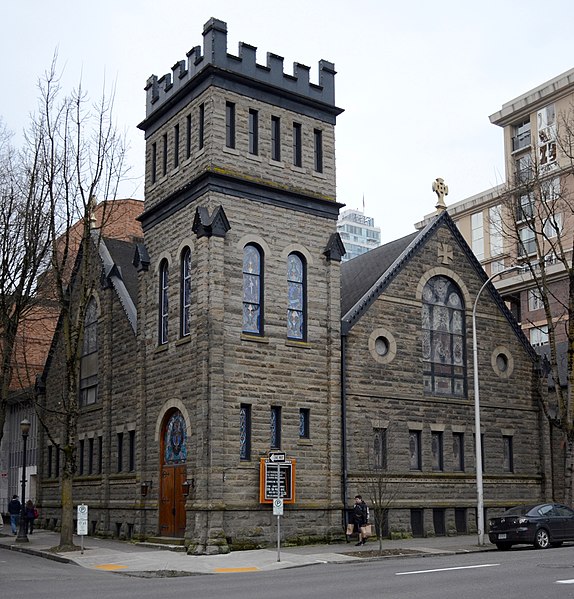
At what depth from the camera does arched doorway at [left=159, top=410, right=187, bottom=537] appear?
29.3 m

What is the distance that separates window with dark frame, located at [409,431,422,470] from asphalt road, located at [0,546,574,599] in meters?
8.32

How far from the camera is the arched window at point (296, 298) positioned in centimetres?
3033

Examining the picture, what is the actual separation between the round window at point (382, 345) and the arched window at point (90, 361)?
11.8 m

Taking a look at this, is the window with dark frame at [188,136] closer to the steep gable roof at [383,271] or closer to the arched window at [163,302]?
the arched window at [163,302]

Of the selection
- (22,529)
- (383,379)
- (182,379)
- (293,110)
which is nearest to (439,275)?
(383,379)

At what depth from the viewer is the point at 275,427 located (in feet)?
96.0

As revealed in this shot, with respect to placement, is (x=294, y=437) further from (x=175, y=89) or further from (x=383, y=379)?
(x=175, y=89)

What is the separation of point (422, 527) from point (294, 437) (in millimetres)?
6177

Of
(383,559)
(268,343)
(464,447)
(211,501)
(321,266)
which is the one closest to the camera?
(383,559)

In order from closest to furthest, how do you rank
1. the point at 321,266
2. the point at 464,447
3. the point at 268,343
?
the point at 268,343 < the point at 321,266 < the point at 464,447

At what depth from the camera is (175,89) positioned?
31.4 meters

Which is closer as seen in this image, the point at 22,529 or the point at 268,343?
the point at 268,343

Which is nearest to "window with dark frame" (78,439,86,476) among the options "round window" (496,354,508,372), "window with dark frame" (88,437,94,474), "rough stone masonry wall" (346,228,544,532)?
"window with dark frame" (88,437,94,474)

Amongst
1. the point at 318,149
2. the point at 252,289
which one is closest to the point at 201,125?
the point at 318,149
